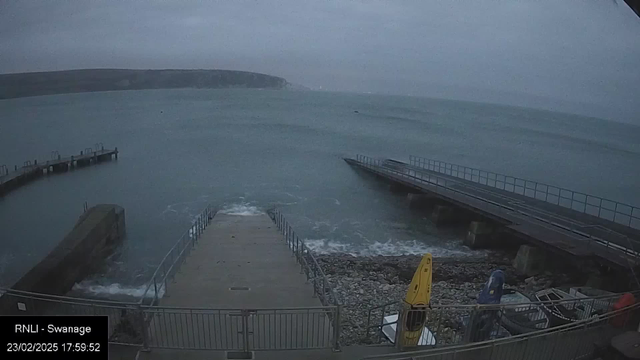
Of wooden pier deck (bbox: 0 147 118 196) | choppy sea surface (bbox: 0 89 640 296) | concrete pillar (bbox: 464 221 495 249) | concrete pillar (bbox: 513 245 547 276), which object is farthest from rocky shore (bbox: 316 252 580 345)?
wooden pier deck (bbox: 0 147 118 196)

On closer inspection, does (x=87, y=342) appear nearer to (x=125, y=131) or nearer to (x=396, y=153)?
(x=396, y=153)

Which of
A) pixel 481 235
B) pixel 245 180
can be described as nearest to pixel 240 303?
pixel 481 235

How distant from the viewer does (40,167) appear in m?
32.3

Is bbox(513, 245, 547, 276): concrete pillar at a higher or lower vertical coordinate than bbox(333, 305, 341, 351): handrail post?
lower

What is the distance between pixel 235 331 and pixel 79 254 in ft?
37.6

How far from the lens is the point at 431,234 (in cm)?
2083

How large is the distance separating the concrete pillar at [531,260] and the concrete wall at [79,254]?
1551 centimetres

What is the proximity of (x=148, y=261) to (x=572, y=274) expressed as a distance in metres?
15.7

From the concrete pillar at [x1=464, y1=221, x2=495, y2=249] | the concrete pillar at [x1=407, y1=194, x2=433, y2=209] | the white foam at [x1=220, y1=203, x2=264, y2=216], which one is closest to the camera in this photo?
the concrete pillar at [x1=464, y1=221, x2=495, y2=249]

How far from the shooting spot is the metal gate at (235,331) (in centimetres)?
558

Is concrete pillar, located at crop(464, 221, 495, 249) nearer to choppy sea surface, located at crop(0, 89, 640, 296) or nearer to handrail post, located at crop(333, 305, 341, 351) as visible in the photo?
choppy sea surface, located at crop(0, 89, 640, 296)

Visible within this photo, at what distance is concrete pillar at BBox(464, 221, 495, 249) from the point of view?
1800 cm

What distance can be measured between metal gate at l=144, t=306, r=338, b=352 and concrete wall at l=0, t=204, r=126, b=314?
7504 mm

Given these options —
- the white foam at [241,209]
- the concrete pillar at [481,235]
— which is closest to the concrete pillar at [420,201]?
the concrete pillar at [481,235]
